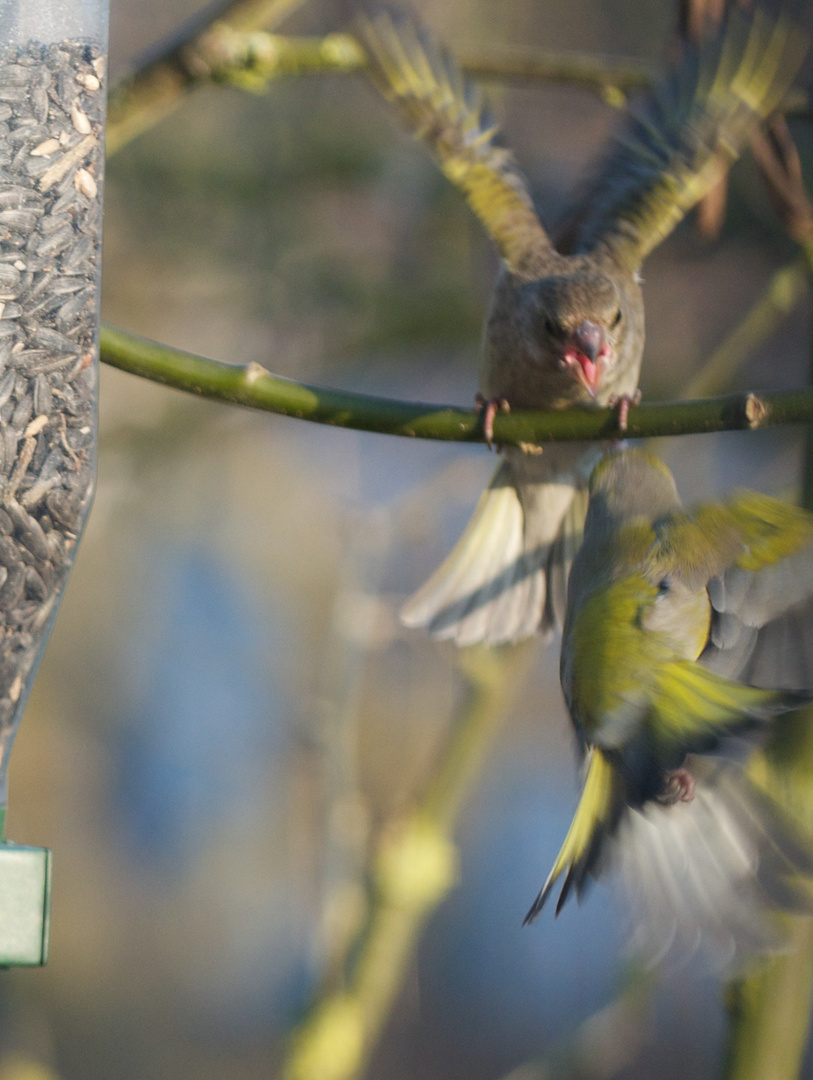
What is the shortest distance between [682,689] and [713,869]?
11.7 inches

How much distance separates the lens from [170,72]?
2797 mm

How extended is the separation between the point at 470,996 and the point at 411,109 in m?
4.58

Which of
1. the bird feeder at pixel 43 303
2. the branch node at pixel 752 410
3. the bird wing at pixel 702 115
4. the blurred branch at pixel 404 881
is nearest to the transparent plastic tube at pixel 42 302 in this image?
the bird feeder at pixel 43 303

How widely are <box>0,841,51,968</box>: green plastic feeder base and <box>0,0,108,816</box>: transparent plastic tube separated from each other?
0.28 meters

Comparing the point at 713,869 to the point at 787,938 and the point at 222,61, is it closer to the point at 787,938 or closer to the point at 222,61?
the point at 787,938

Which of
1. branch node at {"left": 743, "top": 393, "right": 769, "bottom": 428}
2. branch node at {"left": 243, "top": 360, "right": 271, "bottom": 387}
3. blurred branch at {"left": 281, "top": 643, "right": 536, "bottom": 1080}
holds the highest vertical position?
branch node at {"left": 243, "top": 360, "right": 271, "bottom": 387}

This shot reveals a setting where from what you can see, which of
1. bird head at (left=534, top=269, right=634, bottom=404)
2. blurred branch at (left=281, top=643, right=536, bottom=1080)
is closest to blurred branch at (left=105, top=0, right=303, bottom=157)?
bird head at (left=534, top=269, right=634, bottom=404)

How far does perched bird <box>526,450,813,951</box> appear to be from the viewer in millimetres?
2039

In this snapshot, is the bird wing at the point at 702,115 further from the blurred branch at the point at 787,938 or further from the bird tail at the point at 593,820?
the bird tail at the point at 593,820

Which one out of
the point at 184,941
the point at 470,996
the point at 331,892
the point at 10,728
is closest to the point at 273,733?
the point at 184,941

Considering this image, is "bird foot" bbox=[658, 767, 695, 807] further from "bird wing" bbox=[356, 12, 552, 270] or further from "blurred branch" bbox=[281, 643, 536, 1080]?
"bird wing" bbox=[356, 12, 552, 270]

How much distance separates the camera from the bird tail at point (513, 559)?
3.23 metres

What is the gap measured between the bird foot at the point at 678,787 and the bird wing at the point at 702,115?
5.39ft

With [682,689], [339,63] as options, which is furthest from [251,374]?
[339,63]
